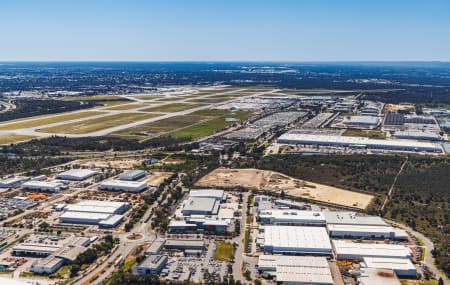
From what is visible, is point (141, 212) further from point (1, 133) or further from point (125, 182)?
point (1, 133)

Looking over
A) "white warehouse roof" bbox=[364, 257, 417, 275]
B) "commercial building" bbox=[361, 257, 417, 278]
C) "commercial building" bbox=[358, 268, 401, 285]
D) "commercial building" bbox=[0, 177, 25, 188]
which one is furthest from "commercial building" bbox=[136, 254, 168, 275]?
"commercial building" bbox=[0, 177, 25, 188]

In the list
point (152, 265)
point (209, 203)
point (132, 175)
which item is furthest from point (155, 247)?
point (132, 175)

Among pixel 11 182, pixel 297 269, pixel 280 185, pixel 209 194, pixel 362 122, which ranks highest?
pixel 209 194

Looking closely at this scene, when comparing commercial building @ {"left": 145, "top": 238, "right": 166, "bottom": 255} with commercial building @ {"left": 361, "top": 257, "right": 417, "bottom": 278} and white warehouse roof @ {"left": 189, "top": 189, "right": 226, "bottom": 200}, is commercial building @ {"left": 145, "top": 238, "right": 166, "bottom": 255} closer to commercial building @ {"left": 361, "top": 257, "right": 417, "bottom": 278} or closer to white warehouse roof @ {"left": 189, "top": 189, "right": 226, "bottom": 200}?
white warehouse roof @ {"left": 189, "top": 189, "right": 226, "bottom": 200}

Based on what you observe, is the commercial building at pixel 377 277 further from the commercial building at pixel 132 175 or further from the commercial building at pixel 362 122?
the commercial building at pixel 362 122

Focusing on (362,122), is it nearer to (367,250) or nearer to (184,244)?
(367,250)

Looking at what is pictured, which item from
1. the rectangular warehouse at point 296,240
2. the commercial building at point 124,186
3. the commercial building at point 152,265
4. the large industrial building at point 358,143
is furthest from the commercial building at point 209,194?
the large industrial building at point 358,143
